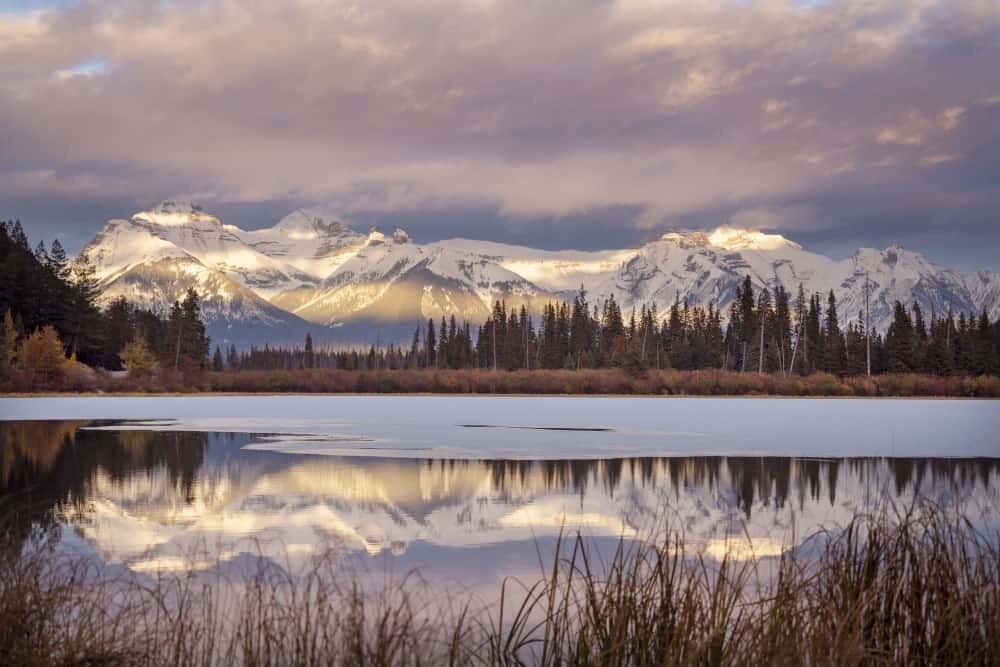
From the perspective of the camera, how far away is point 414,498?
18375 mm

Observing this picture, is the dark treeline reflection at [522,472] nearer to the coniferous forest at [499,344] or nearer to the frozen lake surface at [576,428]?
the frozen lake surface at [576,428]

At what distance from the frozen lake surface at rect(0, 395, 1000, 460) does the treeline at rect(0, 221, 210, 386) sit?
24.0 metres

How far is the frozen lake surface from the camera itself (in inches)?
1105

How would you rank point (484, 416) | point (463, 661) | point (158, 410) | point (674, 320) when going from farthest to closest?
point (674, 320), point (158, 410), point (484, 416), point (463, 661)

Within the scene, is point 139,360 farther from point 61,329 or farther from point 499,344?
point 499,344

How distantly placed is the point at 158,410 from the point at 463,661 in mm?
51248

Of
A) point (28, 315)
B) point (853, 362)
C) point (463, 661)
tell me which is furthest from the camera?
point (853, 362)

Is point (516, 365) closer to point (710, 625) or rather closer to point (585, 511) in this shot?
point (585, 511)

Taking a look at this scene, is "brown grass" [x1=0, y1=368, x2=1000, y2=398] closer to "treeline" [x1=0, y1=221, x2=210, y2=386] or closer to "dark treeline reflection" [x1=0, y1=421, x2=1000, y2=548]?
"treeline" [x1=0, y1=221, x2=210, y2=386]

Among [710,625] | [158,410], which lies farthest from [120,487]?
[158,410]

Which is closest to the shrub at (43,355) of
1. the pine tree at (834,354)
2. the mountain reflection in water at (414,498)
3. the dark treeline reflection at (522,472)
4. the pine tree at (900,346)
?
the dark treeline reflection at (522,472)

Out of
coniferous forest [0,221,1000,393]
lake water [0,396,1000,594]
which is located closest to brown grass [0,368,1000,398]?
coniferous forest [0,221,1000,393]

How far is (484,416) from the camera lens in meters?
47.4

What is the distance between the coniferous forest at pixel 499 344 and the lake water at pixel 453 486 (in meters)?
45.3
